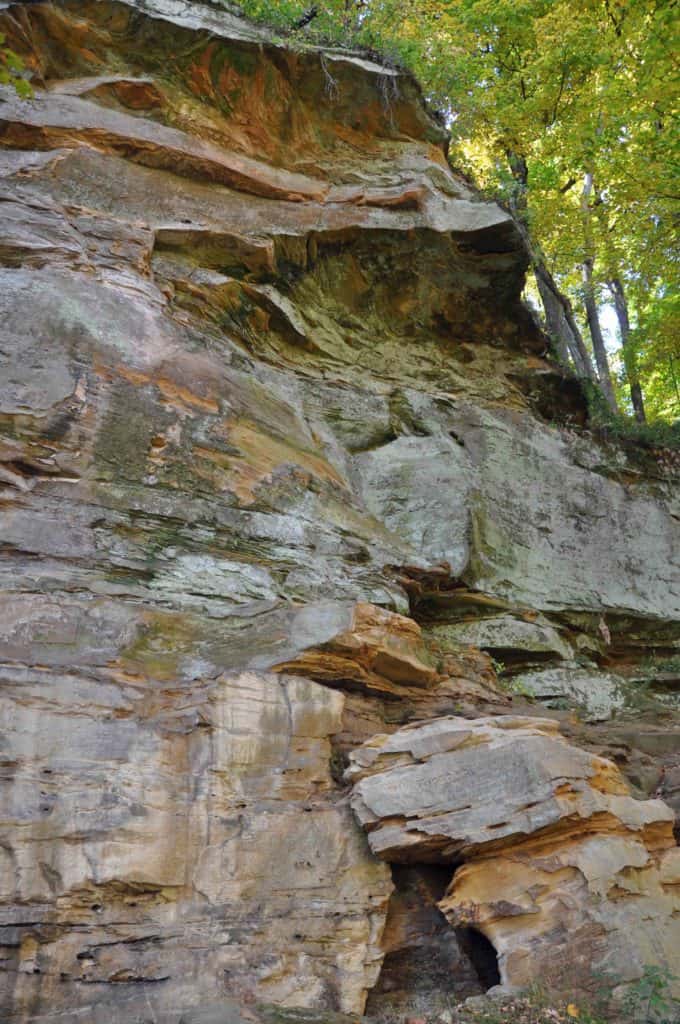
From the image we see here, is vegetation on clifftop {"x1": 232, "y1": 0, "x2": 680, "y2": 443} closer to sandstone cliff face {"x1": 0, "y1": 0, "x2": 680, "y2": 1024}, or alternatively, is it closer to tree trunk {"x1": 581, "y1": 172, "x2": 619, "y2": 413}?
tree trunk {"x1": 581, "y1": 172, "x2": 619, "y2": 413}

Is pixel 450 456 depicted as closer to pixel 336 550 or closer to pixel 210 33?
pixel 336 550

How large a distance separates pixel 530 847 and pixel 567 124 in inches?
538

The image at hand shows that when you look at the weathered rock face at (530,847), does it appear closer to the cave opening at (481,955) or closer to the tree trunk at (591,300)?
the cave opening at (481,955)

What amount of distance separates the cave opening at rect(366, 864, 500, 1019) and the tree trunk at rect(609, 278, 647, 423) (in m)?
10.9

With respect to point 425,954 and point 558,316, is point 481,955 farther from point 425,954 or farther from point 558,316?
point 558,316

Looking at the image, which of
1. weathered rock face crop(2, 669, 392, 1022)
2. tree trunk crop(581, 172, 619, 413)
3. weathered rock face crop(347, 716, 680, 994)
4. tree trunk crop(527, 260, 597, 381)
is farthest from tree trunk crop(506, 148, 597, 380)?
weathered rock face crop(2, 669, 392, 1022)

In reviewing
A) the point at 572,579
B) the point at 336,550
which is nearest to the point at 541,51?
the point at 572,579

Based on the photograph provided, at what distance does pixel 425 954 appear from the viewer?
21.2ft

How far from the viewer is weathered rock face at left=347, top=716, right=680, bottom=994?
595 cm

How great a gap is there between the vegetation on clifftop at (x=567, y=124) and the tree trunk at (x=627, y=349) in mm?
54

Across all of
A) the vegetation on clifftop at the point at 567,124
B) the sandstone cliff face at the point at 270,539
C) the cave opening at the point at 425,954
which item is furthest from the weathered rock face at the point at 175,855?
the vegetation on clifftop at the point at 567,124

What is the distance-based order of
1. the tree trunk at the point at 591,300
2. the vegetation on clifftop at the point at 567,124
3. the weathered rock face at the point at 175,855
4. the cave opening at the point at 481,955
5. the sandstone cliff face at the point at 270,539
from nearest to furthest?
1. the weathered rock face at the point at 175,855
2. the sandstone cliff face at the point at 270,539
3. the cave opening at the point at 481,955
4. the vegetation on clifftop at the point at 567,124
5. the tree trunk at the point at 591,300

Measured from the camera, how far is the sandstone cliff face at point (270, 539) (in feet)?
19.3

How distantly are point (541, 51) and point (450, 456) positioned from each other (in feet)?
30.4
